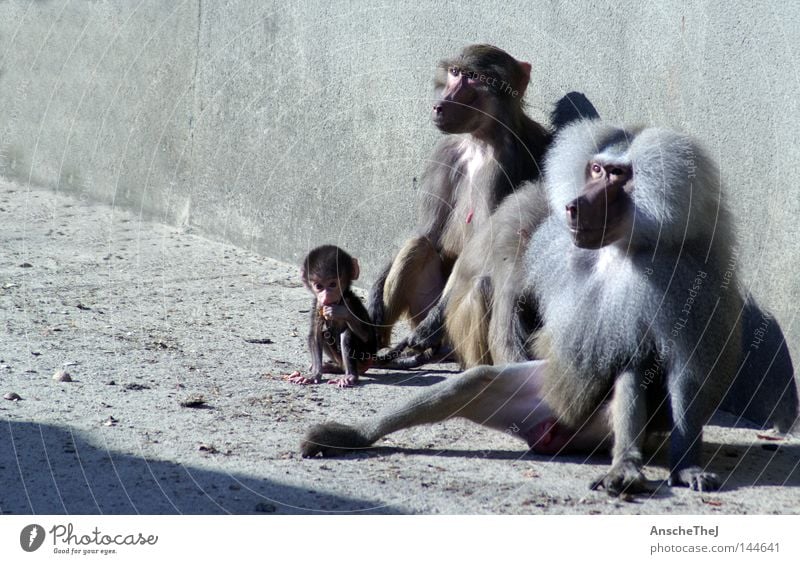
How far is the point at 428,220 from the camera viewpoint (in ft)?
19.8

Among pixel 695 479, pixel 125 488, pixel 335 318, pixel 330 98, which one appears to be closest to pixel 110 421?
pixel 125 488

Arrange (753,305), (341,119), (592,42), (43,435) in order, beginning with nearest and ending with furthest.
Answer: (43,435) → (753,305) → (592,42) → (341,119)

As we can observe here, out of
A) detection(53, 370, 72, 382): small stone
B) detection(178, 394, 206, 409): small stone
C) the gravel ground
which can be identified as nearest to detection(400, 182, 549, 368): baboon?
the gravel ground

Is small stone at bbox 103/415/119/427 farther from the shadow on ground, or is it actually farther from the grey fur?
the grey fur

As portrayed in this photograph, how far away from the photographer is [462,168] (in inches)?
233

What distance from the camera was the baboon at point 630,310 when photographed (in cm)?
413

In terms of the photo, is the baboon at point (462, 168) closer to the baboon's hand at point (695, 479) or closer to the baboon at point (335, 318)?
the baboon at point (335, 318)

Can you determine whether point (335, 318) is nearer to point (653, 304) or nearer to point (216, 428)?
point (216, 428)

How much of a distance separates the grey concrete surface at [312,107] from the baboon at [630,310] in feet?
1.21

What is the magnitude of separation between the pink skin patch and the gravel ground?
60 millimetres

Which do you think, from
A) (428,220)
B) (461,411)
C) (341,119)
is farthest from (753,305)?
(341,119)

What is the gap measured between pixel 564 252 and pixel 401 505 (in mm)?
1228

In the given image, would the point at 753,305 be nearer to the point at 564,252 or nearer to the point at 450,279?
the point at 564,252

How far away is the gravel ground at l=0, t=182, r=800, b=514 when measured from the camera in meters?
4.06
